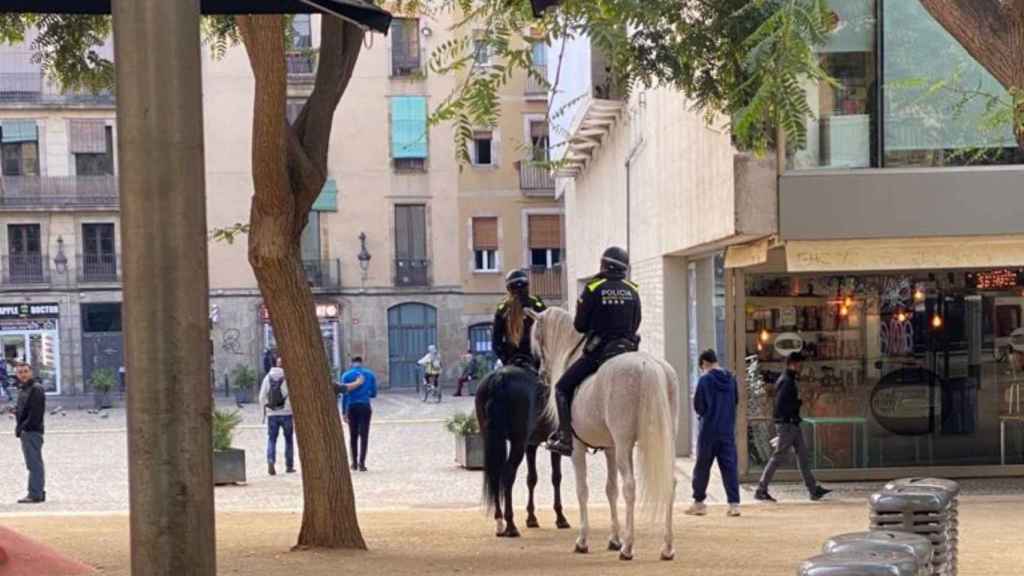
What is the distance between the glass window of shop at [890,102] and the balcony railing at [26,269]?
40.8 meters

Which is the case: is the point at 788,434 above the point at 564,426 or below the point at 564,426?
below

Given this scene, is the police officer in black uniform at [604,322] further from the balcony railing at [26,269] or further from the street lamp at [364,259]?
the balcony railing at [26,269]

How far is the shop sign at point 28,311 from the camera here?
52.7 meters

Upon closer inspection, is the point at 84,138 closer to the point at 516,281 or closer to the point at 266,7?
the point at 516,281

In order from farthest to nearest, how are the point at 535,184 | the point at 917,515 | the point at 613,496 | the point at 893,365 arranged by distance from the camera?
the point at 535,184, the point at 893,365, the point at 613,496, the point at 917,515

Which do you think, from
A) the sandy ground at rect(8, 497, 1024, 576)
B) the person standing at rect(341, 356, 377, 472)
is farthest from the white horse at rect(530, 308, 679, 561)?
the person standing at rect(341, 356, 377, 472)

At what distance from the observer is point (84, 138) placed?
53.1m

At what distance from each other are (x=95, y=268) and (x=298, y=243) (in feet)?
142

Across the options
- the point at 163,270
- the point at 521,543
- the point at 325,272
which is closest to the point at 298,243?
the point at 521,543

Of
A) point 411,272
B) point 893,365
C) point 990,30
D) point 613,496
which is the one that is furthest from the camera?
point 411,272

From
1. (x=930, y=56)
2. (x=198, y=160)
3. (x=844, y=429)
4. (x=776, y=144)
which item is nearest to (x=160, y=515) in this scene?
(x=198, y=160)

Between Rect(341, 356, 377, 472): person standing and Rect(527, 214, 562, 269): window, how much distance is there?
32.1 metres

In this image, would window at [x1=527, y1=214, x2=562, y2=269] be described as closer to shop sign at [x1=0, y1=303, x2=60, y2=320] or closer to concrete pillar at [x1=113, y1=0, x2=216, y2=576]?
shop sign at [x1=0, y1=303, x2=60, y2=320]

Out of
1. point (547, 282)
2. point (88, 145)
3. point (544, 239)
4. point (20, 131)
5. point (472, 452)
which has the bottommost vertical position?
point (472, 452)
